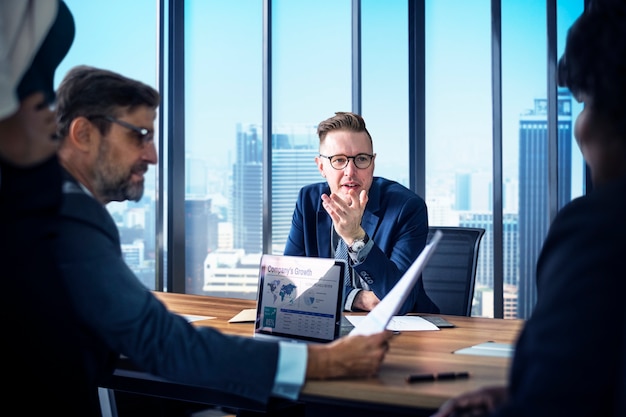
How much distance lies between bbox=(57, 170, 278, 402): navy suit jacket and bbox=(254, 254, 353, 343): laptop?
0.46 m

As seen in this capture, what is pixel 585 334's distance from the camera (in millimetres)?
947

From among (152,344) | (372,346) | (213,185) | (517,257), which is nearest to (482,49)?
(517,257)

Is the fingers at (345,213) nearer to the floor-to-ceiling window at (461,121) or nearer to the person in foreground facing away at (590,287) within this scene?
the person in foreground facing away at (590,287)

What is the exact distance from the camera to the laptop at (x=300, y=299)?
76.2 inches

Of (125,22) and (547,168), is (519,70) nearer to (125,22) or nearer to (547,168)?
(547,168)

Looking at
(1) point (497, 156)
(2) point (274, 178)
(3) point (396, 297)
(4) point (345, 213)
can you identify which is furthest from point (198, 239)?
(3) point (396, 297)

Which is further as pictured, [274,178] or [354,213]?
[274,178]

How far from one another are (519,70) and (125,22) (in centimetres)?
283

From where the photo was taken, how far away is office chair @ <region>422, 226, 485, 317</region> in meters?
2.93

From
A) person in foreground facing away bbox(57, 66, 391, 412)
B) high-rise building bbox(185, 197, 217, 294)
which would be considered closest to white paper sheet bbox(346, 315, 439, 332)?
person in foreground facing away bbox(57, 66, 391, 412)

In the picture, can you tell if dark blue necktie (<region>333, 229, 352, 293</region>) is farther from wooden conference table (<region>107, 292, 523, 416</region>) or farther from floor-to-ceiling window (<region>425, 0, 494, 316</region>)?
floor-to-ceiling window (<region>425, 0, 494, 316</region>)

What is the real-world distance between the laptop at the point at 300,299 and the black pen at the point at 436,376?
415 mm

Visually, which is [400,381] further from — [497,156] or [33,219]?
[497,156]

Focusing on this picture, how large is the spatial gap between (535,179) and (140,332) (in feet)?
12.3
